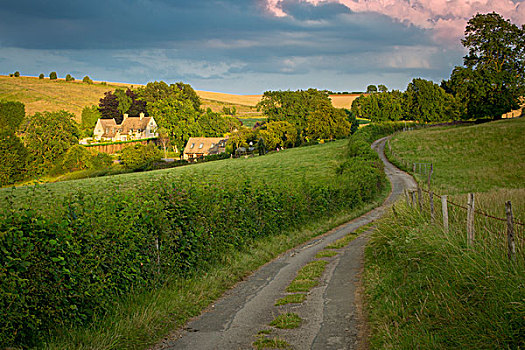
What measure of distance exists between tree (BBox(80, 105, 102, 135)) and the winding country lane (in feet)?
406

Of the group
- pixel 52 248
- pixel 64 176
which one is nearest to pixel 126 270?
pixel 52 248

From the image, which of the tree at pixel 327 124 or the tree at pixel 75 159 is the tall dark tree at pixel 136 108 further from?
the tree at pixel 327 124

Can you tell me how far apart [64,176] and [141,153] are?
1468 centimetres

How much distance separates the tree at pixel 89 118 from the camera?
125719mm

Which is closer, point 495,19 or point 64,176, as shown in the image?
point 64,176

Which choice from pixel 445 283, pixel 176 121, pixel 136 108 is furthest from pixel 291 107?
pixel 445 283

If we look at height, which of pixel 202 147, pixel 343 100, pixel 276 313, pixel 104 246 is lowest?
pixel 276 313

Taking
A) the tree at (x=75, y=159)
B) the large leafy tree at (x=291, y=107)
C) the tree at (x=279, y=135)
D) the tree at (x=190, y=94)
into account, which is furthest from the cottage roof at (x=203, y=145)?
the tree at (x=190, y=94)

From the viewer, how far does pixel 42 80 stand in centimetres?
16425

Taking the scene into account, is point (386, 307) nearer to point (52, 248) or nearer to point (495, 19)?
point (52, 248)

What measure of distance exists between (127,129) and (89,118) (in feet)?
45.4

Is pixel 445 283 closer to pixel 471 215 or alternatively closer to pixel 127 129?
pixel 471 215

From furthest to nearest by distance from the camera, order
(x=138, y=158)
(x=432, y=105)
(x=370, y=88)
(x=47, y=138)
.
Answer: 1. (x=370, y=88)
2. (x=432, y=105)
3. (x=138, y=158)
4. (x=47, y=138)

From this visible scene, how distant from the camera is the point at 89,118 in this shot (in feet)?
424
